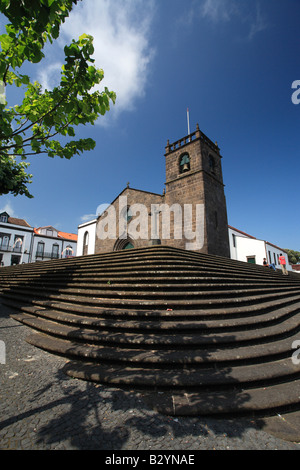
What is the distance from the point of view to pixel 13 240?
29.0 m

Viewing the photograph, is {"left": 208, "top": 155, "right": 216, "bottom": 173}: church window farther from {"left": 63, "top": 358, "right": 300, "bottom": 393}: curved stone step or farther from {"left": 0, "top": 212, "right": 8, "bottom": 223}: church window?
{"left": 0, "top": 212, "right": 8, "bottom": 223}: church window

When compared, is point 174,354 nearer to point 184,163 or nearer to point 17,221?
point 184,163

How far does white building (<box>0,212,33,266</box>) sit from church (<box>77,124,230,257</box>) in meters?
20.3

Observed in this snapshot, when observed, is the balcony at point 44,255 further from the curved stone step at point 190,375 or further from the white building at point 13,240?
the curved stone step at point 190,375

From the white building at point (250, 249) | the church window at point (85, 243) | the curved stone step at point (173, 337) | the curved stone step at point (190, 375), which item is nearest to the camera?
the curved stone step at point (190, 375)

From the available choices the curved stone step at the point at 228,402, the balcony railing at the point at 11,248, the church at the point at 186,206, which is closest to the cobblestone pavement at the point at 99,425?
the curved stone step at the point at 228,402

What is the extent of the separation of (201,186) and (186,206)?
5.52ft

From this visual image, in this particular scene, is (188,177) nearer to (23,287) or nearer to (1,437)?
(23,287)

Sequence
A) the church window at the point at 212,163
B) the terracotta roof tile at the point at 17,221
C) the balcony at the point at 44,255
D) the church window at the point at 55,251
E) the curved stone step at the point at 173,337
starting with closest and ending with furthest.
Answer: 1. the curved stone step at the point at 173,337
2. the church window at the point at 212,163
3. the terracotta roof tile at the point at 17,221
4. the balcony at the point at 44,255
5. the church window at the point at 55,251

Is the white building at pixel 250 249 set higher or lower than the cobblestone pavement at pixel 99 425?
higher

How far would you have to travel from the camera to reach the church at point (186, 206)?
13.2 metres

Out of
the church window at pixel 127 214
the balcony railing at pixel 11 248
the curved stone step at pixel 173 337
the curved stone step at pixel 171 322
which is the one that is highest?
the church window at pixel 127 214

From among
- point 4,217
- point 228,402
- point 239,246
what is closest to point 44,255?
point 4,217

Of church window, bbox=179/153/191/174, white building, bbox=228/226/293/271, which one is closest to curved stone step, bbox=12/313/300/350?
church window, bbox=179/153/191/174
